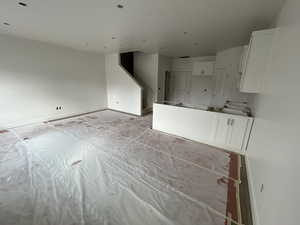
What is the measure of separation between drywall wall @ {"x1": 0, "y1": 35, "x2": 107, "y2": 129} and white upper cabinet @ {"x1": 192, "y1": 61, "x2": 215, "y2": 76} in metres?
4.37

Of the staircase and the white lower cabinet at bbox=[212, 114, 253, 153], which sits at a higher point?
the staircase

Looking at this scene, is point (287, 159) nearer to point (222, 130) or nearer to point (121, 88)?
point (222, 130)

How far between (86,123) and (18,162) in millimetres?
2184

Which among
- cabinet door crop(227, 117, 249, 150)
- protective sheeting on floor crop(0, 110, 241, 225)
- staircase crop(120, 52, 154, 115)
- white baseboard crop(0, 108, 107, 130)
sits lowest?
protective sheeting on floor crop(0, 110, 241, 225)

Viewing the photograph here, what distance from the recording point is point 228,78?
15.6 ft

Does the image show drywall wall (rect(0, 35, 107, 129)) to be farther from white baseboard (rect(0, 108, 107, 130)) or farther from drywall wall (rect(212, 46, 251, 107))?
drywall wall (rect(212, 46, 251, 107))

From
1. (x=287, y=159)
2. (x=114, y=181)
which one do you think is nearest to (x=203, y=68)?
(x=287, y=159)

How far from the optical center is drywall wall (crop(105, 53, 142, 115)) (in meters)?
5.48

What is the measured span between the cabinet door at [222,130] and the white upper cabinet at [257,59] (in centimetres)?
76

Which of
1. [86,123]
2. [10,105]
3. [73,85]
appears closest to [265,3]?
[86,123]

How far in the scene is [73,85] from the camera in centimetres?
507

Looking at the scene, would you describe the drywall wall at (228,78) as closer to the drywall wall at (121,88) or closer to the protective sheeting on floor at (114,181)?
the protective sheeting on floor at (114,181)

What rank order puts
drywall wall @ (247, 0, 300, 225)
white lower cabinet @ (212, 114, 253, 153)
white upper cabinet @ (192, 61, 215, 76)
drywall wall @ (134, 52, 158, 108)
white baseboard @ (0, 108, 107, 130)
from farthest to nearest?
drywall wall @ (134, 52, 158, 108)
white upper cabinet @ (192, 61, 215, 76)
white baseboard @ (0, 108, 107, 130)
white lower cabinet @ (212, 114, 253, 153)
drywall wall @ (247, 0, 300, 225)

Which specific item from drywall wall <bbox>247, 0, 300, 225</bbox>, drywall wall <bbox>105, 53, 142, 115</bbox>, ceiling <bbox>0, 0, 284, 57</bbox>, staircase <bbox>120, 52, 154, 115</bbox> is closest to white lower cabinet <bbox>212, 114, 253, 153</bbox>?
drywall wall <bbox>247, 0, 300, 225</bbox>
